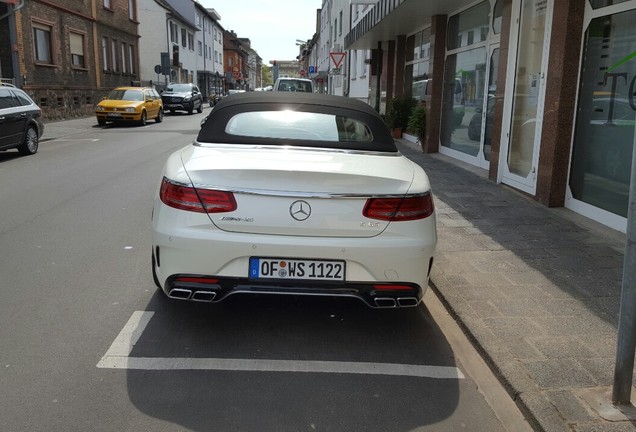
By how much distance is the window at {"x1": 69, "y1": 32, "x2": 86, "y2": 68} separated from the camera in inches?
1153

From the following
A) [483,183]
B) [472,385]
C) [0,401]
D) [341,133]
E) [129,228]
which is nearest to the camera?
[0,401]

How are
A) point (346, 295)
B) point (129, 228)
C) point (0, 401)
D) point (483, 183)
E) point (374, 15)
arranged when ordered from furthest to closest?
point (374, 15) → point (483, 183) → point (129, 228) → point (346, 295) → point (0, 401)

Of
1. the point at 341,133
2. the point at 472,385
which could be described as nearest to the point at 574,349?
the point at 472,385

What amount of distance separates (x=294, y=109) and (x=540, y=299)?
246 cm

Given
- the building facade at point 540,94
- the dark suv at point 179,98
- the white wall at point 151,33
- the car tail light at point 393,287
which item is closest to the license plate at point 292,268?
the car tail light at point 393,287

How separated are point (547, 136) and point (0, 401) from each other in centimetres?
706

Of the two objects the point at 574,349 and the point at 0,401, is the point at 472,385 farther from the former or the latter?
the point at 0,401

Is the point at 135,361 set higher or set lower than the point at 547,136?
lower

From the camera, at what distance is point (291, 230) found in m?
3.58

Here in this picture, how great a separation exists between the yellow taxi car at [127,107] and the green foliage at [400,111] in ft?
38.8

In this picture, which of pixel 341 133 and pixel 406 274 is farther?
pixel 341 133

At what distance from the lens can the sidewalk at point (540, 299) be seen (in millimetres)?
3117

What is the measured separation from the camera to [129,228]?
22.7 feet

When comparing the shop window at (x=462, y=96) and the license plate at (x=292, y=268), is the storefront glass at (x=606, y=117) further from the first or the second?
the license plate at (x=292, y=268)
